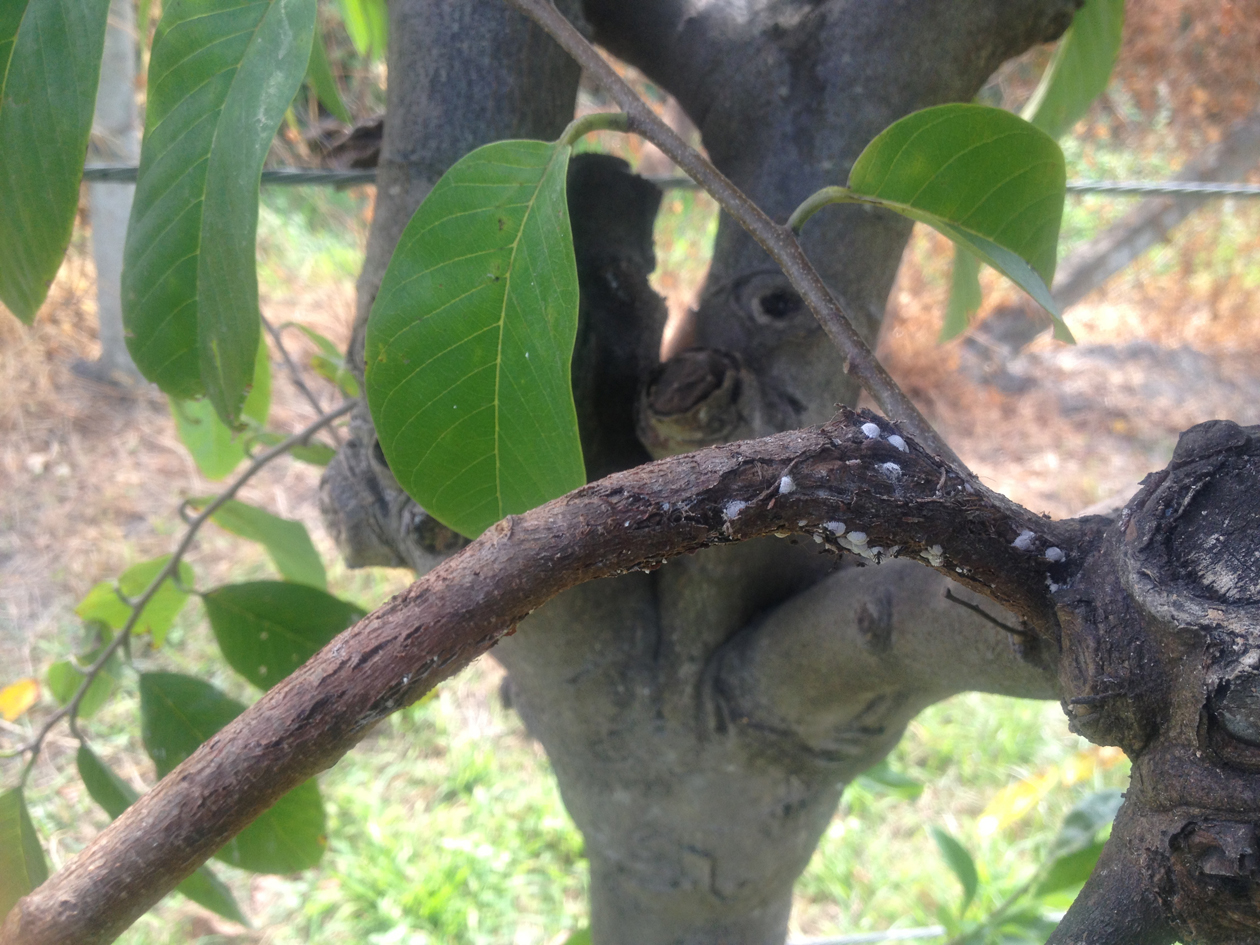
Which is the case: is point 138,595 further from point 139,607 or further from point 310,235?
point 310,235

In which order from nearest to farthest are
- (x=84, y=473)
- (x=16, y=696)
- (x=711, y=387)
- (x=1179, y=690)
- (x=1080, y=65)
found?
(x=1179, y=690) → (x=711, y=387) → (x=1080, y=65) → (x=16, y=696) → (x=84, y=473)

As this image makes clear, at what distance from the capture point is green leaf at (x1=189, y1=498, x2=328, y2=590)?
0.96m

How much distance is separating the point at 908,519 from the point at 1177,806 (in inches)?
6.4

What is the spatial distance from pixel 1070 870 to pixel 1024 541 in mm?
863

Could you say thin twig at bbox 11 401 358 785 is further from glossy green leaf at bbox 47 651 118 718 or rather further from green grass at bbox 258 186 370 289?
green grass at bbox 258 186 370 289

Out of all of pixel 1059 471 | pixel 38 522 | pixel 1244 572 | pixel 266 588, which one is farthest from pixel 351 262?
pixel 1244 572

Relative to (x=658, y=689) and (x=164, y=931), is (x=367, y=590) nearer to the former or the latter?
(x=164, y=931)

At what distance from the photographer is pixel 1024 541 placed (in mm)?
404

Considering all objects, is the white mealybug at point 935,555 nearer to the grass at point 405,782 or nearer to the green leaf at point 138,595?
the green leaf at point 138,595

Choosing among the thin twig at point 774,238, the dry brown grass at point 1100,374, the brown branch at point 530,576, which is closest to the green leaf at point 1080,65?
the thin twig at point 774,238

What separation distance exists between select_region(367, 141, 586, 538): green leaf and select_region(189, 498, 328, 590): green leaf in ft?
1.66

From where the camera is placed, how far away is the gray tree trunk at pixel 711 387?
2.18ft

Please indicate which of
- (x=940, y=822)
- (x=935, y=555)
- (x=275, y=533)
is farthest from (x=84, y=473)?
(x=935, y=555)

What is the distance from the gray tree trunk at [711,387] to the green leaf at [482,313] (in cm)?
16
